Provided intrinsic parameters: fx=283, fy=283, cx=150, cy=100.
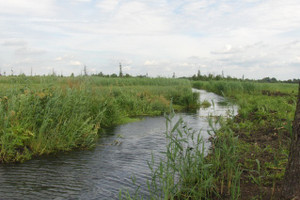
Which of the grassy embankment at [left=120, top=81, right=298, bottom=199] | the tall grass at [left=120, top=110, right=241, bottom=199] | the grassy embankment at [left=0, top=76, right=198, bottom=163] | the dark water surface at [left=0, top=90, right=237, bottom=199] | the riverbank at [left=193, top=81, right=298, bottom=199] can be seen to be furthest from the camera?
the grassy embankment at [left=0, top=76, right=198, bottom=163]

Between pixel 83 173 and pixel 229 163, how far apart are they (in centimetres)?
324

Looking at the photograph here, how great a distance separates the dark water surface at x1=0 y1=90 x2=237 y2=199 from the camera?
5000 millimetres

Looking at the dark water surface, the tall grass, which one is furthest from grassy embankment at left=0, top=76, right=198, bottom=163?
the tall grass

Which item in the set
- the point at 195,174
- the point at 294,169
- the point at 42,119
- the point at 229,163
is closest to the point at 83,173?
the point at 42,119

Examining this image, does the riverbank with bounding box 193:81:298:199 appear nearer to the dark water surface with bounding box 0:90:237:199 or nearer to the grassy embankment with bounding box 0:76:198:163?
the dark water surface with bounding box 0:90:237:199

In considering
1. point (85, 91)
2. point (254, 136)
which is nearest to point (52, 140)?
point (85, 91)

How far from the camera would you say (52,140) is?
23.2ft

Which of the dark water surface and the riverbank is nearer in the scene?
the riverbank

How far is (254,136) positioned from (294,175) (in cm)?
430

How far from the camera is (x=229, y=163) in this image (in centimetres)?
404

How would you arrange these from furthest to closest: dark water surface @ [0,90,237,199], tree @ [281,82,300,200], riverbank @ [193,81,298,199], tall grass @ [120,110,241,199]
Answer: dark water surface @ [0,90,237,199], riverbank @ [193,81,298,199], tall grass @ [120,110,241,199], tree @ [281,82,300,200]

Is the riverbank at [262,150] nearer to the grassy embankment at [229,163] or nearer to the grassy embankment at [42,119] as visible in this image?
the grassy embankment at [229,163]

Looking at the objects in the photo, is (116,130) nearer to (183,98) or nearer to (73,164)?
(73,164)

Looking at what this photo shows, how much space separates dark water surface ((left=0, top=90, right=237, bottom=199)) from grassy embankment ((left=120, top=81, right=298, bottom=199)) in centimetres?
56
